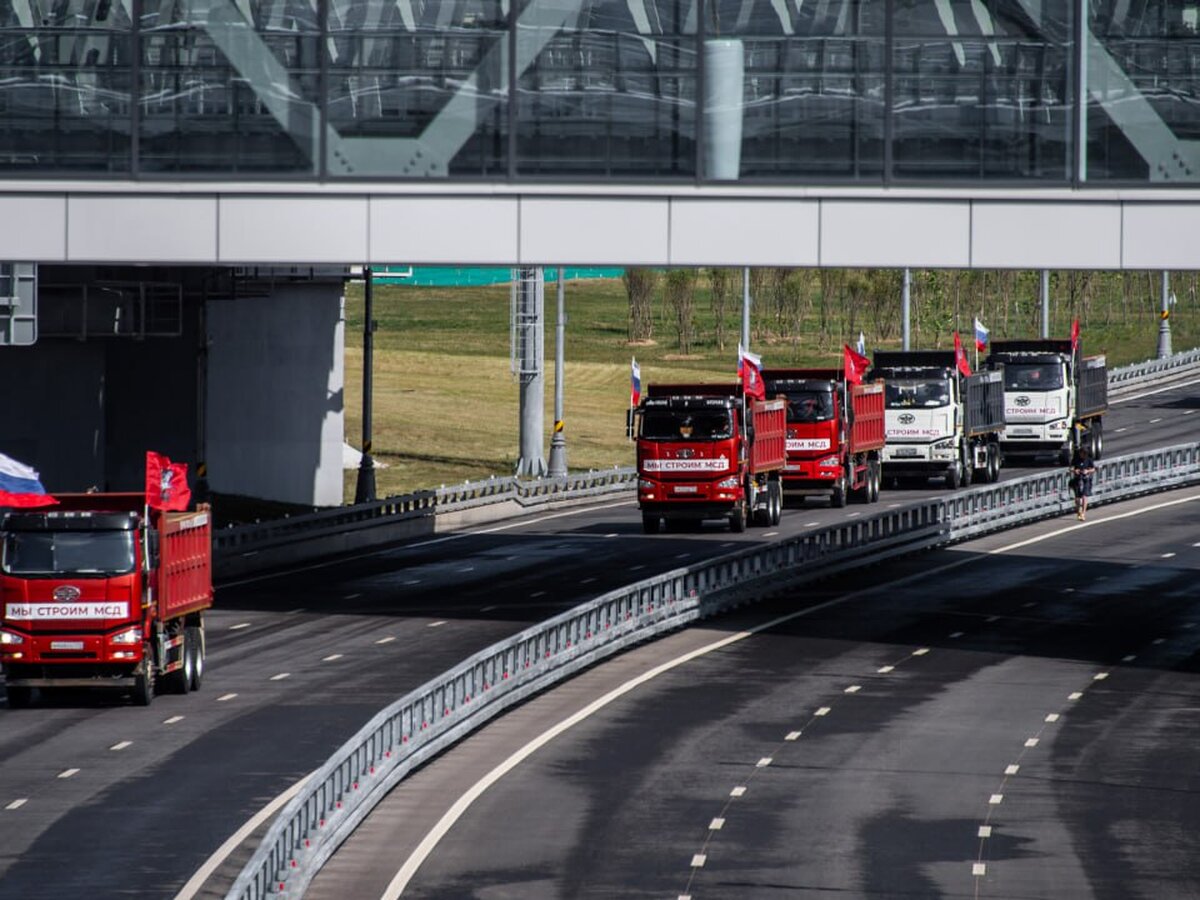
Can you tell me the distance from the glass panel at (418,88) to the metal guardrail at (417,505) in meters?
18.2

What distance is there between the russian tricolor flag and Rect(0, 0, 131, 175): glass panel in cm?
472

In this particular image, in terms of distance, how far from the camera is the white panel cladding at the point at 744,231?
121ft

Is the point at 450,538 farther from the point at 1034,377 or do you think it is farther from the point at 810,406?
the point at 1034,377

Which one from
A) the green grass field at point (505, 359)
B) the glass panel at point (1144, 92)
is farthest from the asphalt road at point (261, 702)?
the green grass field at point (505, 359)

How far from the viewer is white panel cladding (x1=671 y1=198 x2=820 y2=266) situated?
1453 inches

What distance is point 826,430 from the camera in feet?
207

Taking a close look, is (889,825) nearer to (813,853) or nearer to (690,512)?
(813,853)

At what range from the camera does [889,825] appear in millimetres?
25859

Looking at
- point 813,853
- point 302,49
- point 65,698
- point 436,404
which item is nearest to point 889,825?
point 813,853

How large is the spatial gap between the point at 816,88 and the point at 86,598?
520 inches

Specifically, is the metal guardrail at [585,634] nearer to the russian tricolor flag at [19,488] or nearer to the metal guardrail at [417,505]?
the russian tricolor flag at [19,488]

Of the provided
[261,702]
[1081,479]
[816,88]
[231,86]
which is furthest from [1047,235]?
[1081,479]

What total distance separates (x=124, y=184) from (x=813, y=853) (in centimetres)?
1758

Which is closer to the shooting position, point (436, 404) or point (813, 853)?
point (813, 853)
